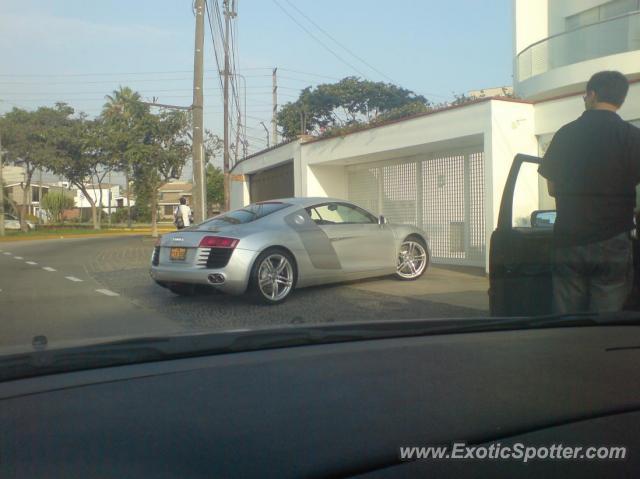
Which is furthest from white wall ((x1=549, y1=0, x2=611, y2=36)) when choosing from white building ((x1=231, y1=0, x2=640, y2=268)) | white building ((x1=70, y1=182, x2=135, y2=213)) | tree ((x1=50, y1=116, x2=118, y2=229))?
white building ((x1=70, y1=182, x2=135, y2=213))

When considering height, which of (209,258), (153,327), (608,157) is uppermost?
(608,157)

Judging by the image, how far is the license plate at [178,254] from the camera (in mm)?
8125

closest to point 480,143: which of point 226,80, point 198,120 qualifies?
point 198,120

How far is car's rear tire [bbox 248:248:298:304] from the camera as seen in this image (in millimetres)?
7912

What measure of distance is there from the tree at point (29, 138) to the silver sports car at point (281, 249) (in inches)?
1445

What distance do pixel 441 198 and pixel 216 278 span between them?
7.29 m

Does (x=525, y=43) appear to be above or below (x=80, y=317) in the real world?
above

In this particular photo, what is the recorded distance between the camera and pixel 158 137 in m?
30.1

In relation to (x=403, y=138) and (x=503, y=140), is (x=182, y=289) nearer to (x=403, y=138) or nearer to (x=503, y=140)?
(x=503, y=140)

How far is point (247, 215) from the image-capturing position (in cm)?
888

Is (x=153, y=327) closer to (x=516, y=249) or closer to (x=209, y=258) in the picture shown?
(x=209, y=258)

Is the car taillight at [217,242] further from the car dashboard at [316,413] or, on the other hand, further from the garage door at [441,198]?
the garage door at [441,198]

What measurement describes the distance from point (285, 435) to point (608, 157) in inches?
119

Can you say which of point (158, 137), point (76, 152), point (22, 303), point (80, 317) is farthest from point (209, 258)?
point (76, 152)
